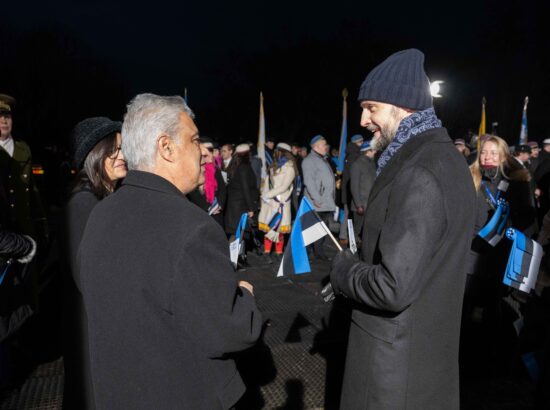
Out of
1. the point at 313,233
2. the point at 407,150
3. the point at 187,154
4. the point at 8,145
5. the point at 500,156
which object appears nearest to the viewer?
the point at 187,154

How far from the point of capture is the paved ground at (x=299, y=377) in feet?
11.1

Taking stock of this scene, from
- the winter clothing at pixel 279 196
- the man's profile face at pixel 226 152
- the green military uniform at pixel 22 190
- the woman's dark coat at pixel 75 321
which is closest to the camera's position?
the woman's dark coat at pixel 75 321

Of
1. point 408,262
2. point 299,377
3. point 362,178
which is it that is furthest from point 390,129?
point 362,178

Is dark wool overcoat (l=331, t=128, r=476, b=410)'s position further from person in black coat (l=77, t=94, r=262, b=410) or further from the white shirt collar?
the white shirt collar

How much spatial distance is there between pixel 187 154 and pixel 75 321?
1277 millimetres

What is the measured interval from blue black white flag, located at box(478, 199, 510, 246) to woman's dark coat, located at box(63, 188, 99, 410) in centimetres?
280

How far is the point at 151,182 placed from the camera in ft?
5.14

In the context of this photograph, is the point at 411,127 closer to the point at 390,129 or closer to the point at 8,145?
the point at 390,129

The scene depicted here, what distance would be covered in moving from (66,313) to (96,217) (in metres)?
1.05

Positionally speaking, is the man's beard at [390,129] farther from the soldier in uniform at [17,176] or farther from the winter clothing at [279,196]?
the winter clothing at [279,196]

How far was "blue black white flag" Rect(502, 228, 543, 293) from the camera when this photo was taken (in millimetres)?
3092

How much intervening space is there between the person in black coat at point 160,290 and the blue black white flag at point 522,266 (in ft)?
7.40

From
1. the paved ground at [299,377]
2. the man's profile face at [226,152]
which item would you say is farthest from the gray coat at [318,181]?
the man's profile face at [226,152]

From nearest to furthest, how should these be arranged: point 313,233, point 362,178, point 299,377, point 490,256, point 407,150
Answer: point 407,150, point 313,233, point 299,377, point 490,256, point 362,178
